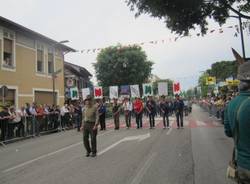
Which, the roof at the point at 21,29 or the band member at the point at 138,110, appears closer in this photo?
the band member at the point at 138,110

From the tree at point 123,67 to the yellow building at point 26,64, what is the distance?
28951 millimetres

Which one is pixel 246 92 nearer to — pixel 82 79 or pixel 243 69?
pixel 243 69

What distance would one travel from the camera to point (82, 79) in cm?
5728

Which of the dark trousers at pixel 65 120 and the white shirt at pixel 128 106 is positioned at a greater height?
the white shirt at pixel 128 106

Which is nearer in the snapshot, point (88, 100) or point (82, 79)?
point (88, 100)

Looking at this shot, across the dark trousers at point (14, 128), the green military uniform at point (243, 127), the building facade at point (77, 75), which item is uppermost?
the building facade at point (77, 75)

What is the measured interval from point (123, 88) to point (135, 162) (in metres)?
44.5

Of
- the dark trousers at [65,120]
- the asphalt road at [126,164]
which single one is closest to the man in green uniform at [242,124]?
the asphalt road at [126,164]

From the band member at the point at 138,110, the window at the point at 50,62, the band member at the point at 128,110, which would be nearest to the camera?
the band member at the point at 138,110

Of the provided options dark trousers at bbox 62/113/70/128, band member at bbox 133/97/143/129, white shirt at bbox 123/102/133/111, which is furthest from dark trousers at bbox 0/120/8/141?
white shirt at bbox 123/102/133/111

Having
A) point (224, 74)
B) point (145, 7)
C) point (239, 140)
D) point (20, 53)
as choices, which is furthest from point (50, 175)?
point (224, 74)

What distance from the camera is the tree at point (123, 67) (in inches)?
2445

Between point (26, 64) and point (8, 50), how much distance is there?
7.84ft

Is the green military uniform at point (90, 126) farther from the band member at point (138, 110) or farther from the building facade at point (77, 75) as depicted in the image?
the building facade at point (77, 75)
